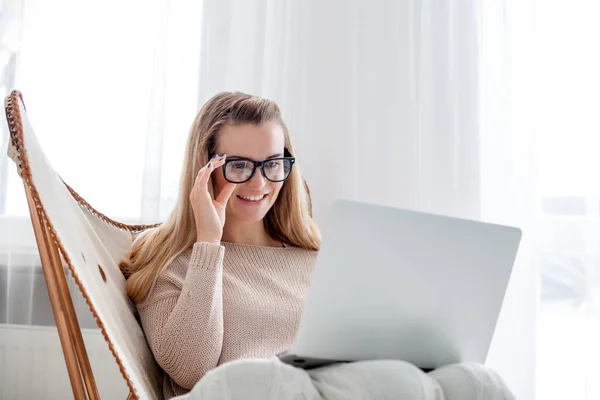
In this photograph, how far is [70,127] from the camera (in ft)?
6.07

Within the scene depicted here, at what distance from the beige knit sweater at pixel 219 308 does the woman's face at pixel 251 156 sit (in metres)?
0.09

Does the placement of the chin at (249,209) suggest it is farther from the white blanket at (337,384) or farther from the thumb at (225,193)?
the white blanket at (337,384)

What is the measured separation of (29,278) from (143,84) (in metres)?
0.62

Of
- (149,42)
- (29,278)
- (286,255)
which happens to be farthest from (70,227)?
(149,42)

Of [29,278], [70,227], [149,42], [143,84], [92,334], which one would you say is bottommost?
[92,334]

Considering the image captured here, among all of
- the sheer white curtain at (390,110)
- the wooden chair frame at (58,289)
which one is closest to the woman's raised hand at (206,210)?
the wooden chair frame at (58,289)

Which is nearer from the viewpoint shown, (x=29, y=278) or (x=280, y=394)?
(x=280, y=394)

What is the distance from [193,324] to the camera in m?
1.22

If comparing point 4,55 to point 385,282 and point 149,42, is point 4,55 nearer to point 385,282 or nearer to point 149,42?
point 149,42

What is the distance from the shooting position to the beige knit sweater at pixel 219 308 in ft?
4.03

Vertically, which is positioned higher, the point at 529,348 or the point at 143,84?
the point at 143,84

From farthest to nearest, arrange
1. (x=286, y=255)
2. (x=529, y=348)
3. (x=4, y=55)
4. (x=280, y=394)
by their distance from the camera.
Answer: (x=4, y=55), (x=529, y=348), (x=286, y=255), (x=280, y=394)

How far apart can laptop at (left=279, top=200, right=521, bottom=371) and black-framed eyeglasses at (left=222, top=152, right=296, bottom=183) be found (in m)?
0.55

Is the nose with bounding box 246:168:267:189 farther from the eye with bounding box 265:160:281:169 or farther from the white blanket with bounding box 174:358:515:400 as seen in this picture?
the white blanket with bounding box 174:358:515:400
